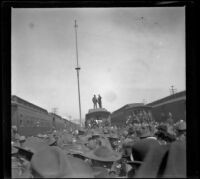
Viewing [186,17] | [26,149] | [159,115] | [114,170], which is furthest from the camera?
[159,115]

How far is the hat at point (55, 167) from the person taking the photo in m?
2.54

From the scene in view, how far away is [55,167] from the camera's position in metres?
2.62

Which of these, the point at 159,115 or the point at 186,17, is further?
the point at 159,115

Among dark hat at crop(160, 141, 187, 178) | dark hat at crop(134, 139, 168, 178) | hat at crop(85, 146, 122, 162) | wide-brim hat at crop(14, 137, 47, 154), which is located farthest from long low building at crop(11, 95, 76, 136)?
dark hat at crop(160, 141, 187, 178)

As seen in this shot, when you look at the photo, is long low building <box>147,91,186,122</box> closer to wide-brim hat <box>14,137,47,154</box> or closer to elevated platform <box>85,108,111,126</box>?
elevated platform <box>85,108,111,126</box>

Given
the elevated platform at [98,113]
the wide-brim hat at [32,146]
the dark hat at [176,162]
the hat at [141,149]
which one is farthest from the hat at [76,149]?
the dark hat at [176,162]

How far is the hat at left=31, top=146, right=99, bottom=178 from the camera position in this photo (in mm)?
2545

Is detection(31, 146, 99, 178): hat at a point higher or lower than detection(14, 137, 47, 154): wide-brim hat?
lower
